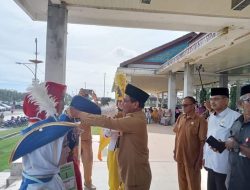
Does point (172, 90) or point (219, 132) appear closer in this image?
point (219, 132)

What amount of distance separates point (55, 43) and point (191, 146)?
2.53m

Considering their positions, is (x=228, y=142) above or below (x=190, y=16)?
below

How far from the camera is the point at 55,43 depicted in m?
4.84

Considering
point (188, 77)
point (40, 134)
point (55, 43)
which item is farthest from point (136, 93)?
point (188, 77)

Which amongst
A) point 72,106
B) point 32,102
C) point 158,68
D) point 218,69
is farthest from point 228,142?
point 158,68

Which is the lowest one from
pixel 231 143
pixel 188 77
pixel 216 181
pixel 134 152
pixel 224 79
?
Result: pixel 216 181

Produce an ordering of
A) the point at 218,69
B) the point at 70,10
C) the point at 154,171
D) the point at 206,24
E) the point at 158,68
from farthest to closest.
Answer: the point at 158,68 → the point at 218,69 → the point at 154,171 → the point at 206,24 → the point at 70,10

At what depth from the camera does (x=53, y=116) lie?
2367 mm

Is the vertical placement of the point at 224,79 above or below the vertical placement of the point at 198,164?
above

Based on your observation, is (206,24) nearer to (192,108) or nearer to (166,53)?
(192,108)

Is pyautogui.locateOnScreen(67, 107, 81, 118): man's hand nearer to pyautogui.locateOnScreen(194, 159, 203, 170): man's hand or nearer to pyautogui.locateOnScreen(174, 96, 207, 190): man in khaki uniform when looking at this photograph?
pyautogui.locateOnScreen(174, 96, 207, 190): man in khaki uniform

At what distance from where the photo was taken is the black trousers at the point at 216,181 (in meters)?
3.68

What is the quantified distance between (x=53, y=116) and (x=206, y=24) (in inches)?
168

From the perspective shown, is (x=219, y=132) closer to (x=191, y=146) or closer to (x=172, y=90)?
(x=191, y=146)
